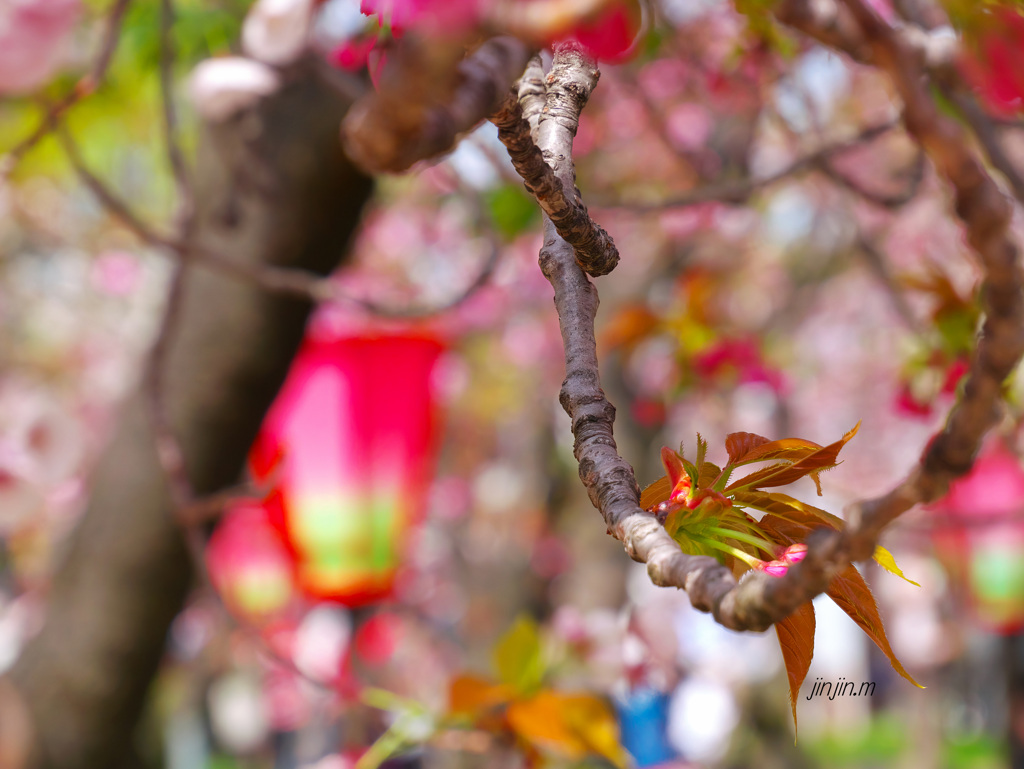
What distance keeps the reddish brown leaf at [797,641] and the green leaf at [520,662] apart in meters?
0.56

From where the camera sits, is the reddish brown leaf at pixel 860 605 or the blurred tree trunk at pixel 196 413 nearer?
the reddish brown leaf at pixel 860 605

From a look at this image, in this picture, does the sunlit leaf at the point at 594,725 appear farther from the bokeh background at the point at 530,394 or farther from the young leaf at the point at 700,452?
the young leaf at the point at 700,452

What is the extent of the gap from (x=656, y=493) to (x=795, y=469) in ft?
0.15

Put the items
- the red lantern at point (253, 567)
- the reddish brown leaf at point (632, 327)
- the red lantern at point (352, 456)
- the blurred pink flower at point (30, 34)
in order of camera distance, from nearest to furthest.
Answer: the blurred pink flower at point (30, 34)
the red lantern at point (352, 456)
the reddish brown leaf at point (632, 327)
the red lantern at point (253, 567)

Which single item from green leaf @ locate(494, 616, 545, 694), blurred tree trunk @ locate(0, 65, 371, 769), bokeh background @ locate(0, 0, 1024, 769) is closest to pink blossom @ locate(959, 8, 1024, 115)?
bokeh background @ locate(0, 0, 1024, 769)

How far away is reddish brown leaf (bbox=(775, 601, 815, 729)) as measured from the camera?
9.5 inches

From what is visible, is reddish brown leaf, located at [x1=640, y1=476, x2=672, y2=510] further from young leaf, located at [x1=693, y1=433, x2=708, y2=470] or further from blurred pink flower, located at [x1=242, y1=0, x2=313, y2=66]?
blurred pink flower, located at [x1=242, y1=0, x2=313, y2=66]

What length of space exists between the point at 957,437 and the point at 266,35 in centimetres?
66

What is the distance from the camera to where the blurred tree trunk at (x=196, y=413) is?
96cm

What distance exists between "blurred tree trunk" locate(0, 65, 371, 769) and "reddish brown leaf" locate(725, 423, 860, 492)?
0.79 meters

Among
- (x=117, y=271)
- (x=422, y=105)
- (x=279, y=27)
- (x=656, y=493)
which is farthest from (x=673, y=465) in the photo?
(x=117, y=271)

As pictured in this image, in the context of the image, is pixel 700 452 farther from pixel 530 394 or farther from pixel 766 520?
pixel 530 394

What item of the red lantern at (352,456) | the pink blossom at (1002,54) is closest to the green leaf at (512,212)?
the red lantern at (352,456)

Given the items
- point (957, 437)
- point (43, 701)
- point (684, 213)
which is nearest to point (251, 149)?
point (43, 701)
